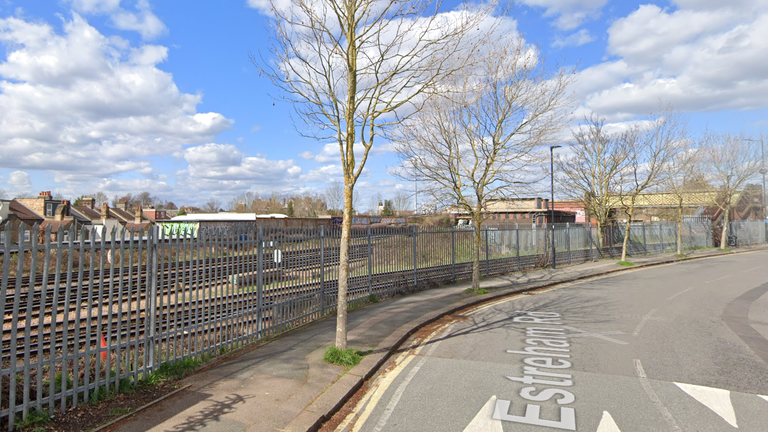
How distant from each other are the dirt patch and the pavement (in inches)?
6.1

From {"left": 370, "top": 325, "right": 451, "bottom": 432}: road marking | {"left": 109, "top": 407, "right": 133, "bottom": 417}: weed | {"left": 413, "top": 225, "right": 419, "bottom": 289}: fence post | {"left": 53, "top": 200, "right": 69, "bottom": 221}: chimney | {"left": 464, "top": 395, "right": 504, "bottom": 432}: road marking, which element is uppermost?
{"left": 53, "top": 200, "right": 69, "bottom": 221}: chimney

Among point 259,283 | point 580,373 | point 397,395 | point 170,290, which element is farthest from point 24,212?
point 580,373

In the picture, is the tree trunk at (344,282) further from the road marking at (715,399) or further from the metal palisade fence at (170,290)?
the road marking at (715,399)

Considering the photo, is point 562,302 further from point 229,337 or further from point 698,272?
point 698,272

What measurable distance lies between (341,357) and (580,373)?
3270 millimetres

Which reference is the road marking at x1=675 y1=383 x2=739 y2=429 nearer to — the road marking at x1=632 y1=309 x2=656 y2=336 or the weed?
the road marking at x1=632 y1=309 x2=656 y2=336

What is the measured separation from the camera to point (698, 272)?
19.6m

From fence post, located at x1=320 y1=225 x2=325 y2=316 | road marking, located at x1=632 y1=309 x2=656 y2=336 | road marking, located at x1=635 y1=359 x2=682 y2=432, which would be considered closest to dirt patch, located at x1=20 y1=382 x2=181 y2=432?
fence post, located at x1=320 y1=225 x2=325 y2=316

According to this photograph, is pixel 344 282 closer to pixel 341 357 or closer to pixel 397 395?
pixel 341 357

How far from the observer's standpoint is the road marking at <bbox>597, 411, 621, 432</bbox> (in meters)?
4.28

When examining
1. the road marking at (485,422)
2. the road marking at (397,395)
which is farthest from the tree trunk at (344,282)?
the road marking at (485,422)

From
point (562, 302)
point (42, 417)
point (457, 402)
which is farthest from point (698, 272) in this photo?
point (42, 417)

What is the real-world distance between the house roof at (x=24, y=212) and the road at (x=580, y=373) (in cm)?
4692

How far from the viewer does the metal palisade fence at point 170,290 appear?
13.3ft
